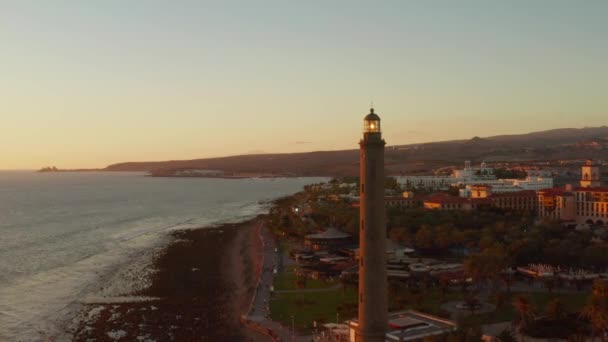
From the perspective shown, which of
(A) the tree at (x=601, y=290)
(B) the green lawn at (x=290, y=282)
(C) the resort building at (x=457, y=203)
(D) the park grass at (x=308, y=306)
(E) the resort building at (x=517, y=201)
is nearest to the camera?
(A) the tree at (x=601, y=290)

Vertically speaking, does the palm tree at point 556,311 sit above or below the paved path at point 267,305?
above

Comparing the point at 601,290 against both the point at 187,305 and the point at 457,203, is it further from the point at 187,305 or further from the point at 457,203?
the point at 457,203

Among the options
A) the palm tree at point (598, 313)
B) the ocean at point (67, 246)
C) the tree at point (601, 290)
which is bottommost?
the ocean at point (67, 246)

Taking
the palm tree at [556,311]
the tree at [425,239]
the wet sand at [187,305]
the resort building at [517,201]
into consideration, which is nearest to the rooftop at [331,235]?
the wet sand at [187,305]

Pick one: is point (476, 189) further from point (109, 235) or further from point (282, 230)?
point (109, 235)

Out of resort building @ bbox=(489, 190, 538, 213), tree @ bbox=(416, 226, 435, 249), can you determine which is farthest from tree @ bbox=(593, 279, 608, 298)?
resort building @ bbox=(489, 190, 538, 213)

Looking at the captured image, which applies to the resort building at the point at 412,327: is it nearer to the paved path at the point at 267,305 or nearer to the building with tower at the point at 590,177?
the paved path at the point at 267,305

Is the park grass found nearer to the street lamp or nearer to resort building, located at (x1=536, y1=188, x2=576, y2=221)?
the street lamp

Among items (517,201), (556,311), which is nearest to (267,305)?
(556,311)
